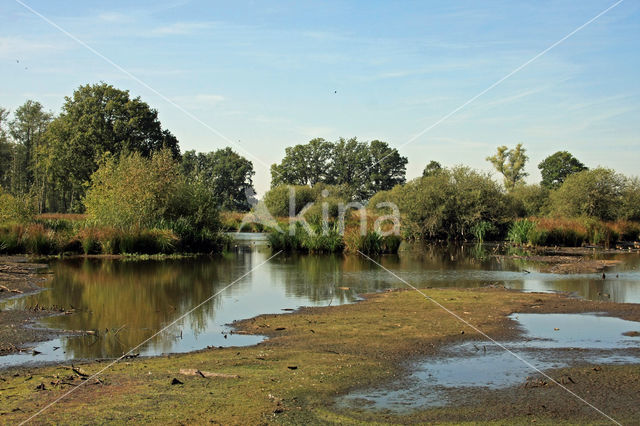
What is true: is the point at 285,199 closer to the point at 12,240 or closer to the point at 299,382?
the point at 12,240

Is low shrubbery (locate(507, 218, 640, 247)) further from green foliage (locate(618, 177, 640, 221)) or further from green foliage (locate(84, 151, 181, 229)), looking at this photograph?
green foliage (locate(84, 151, 181, 229))

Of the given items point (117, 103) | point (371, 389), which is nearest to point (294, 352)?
point (371, 389)

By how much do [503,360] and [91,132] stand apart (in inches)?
2175

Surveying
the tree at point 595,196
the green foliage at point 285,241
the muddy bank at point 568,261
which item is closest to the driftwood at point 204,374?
the muddy bank at point 568,261

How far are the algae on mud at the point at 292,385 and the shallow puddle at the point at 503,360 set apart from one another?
0.89 ft

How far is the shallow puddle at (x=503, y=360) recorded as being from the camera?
698 cm

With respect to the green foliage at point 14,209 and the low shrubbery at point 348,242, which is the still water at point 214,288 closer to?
the low shrubbery at point 348,242

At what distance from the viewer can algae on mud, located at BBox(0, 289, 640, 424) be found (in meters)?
6.25

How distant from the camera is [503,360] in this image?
8.76 metres

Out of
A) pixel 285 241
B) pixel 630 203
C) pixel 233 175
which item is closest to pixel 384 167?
pixel 233 175

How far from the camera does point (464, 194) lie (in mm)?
45875

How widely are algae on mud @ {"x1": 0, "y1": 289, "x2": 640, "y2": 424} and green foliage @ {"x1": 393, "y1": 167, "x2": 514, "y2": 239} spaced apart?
115 feet

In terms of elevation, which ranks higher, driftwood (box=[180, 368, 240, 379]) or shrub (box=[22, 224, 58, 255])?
shrub (box=[22, 224, 58, 255])

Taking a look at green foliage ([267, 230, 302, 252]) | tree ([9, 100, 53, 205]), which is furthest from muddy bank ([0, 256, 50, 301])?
tree ([9, 100, 53, 205])
